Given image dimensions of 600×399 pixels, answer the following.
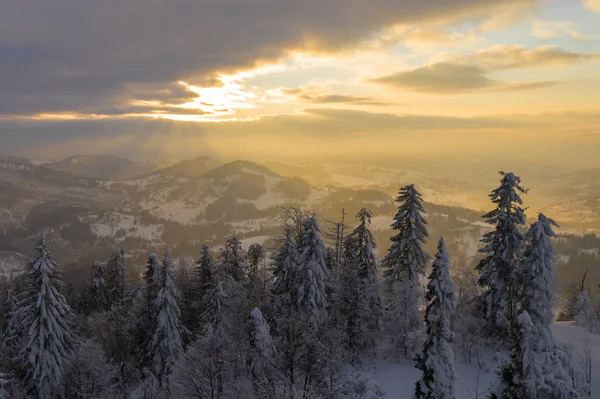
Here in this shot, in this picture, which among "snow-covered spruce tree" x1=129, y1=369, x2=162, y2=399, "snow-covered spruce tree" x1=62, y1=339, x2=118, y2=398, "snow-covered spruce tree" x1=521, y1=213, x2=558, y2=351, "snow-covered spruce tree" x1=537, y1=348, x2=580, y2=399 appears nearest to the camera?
"snow-covered spruce tree" x1=537, y1=348, x2=580, y2=399

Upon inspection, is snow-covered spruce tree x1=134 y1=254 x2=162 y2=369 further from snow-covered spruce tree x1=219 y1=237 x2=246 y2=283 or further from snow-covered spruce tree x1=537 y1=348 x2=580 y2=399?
snow-covered spruce tree x1=537 y1=348 x2=580 y2=399

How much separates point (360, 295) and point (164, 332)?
21.0 meters

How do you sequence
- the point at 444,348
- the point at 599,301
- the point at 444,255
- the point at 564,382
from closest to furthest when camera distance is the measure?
the point at 564,382 < the point at 444,348 < the point at 444,255 < the point at 599,301

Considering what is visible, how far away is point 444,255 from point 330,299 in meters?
17.5

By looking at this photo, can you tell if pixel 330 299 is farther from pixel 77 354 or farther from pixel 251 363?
pixel 77 354

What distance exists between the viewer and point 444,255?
1172 inches

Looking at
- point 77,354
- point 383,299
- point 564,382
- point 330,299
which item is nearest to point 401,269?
point 383,299

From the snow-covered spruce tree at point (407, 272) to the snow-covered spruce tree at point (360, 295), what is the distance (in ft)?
6.54

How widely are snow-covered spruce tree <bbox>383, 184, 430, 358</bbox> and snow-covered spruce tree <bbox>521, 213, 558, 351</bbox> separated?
10.4m

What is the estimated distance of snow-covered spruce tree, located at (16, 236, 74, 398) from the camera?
37.9m

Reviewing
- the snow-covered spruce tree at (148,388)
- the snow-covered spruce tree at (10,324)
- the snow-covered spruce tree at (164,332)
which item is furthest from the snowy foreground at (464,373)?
the snow-covered spruce tree at (10,324)

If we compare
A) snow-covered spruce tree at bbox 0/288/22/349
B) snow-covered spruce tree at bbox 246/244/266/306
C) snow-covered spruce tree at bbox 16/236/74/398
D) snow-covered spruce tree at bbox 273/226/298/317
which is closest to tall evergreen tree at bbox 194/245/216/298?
snow-covered spruce tree at bbox 246/244/266/306

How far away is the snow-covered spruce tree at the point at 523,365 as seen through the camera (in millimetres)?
19359

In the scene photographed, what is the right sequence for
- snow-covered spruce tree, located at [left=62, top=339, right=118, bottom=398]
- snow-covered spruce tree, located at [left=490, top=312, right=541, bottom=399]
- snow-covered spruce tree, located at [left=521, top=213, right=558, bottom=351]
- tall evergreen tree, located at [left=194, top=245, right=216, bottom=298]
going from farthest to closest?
tall evergreen tree, located at [left=194, top=245, right=216, bottom=298] → snow-covered spruce tree, located at [left=62, top=339, right=118, bottom=398] → snow-covered spruce tree, located at [left=521, top=213, right=558, bottom=351] → snow-covered spruce tree, located at [left=490, top=312, right=541, bottom=399]
